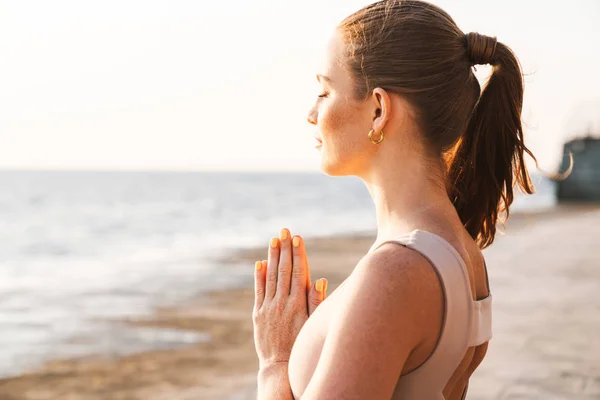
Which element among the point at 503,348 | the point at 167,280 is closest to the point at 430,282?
the point at 503,348

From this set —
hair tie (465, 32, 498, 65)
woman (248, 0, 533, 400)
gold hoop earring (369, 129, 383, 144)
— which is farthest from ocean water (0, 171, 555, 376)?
gold hoop earring (369, 129, 383, 144)

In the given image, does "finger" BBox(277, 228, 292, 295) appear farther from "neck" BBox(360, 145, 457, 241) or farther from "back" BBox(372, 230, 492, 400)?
"back" BBox(372, 230, 492, 400)

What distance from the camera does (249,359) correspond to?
7.86m

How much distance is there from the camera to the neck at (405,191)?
176 centimetres

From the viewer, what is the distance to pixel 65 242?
88.2ft

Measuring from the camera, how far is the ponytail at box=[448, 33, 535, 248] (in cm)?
196

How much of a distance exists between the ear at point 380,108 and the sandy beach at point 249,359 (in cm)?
457

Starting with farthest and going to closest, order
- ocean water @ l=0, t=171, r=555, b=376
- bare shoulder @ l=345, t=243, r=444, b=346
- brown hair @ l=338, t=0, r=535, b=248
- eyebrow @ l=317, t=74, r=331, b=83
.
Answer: ocean water @ l=0, t=171, r=555, b=376 → eyebrow @ l=317, t=74, r=331, b=83 → brown hair @ l=338, t=0, r=535, b=248 → bare shoulder @ l=345, t=243, r=444, b=346

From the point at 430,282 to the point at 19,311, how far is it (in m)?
11.0

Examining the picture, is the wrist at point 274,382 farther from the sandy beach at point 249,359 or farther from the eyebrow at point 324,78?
the sandy beach at point 249,359

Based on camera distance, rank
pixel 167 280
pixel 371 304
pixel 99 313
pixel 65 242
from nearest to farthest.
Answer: pixel 371 304, pixel 99 313, pixel 167 280, pixel 65 242

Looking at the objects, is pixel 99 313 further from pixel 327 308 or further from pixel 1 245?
pixel 1 245

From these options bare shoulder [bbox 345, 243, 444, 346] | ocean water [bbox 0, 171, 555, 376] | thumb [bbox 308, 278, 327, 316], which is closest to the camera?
bare shoulder [bbox 345, 243, 444, 346]

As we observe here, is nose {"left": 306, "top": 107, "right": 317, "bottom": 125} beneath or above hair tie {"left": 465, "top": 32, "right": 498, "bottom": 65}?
beneath
